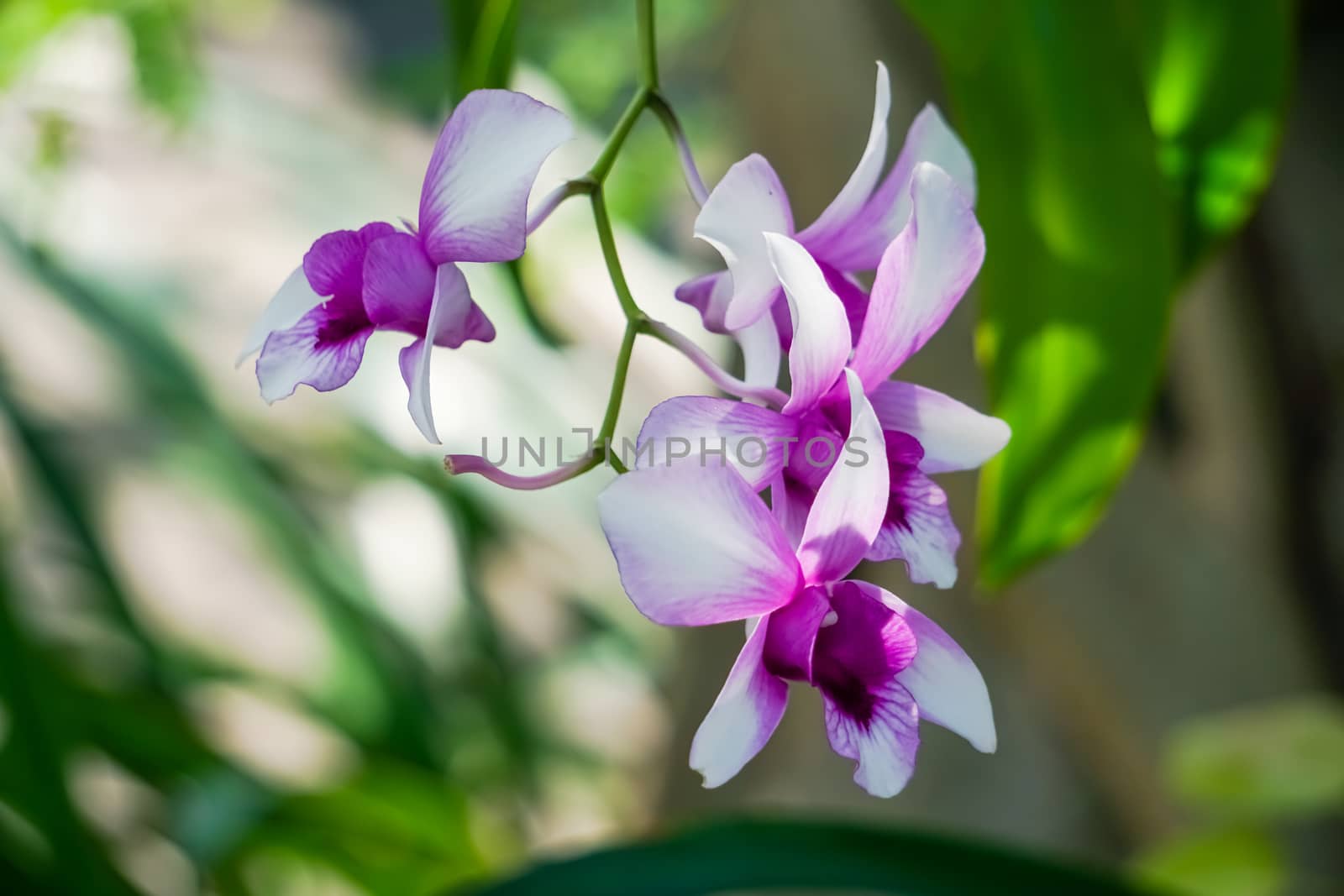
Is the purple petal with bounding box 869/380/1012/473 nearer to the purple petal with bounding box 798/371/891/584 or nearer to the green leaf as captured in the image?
the purple petal with bounding box 798/371/891/584

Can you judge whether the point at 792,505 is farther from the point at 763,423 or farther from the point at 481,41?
the point at 481,41

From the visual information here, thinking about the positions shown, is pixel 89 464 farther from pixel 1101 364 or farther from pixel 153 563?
pixel 1101 364

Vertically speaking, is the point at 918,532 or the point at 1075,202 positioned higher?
the point at 1075,202

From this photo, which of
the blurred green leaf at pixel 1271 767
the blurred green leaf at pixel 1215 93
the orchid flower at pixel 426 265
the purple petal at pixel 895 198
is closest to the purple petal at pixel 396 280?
the orchid flower at pixel 426 265

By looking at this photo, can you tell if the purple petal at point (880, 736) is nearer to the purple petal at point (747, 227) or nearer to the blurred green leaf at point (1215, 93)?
the purple petal at point (747, 227)

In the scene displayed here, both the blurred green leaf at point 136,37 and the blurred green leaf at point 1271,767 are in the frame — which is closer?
the blurred green leaf at point 1271,767

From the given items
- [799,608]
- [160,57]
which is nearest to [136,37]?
[160,57]
